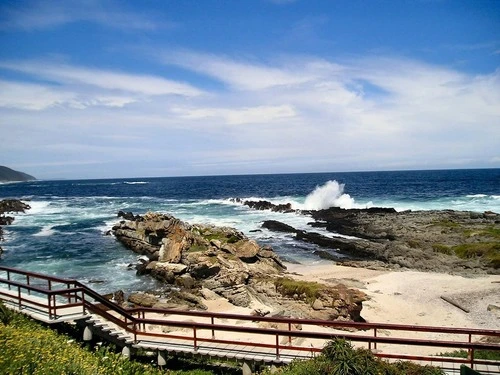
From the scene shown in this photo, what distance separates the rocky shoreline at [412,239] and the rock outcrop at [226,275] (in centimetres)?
940

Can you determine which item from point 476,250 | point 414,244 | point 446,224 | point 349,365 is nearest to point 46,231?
point 414,244

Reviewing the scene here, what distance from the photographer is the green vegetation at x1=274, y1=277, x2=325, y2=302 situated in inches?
801

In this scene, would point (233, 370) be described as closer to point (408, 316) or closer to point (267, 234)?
point (408, 316)

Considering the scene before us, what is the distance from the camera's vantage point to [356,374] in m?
8.33

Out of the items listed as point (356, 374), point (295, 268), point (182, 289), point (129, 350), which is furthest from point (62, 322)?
point (295, 268)

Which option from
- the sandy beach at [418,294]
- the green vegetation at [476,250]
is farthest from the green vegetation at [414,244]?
the sandy beach at [418,294]

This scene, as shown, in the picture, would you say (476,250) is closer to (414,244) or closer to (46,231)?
(414,244)

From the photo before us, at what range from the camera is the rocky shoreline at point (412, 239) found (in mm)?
30453

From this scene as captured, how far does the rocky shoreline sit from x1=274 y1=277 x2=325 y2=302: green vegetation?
11.4 meters

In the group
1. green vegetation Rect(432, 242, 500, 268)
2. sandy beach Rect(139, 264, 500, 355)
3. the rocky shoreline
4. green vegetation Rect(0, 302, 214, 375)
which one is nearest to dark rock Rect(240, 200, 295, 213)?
the rocky shoreline

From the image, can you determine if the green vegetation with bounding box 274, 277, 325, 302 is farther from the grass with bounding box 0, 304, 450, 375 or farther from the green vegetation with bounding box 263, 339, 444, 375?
the green vegetation with bounding box 263, 339, 444, 375

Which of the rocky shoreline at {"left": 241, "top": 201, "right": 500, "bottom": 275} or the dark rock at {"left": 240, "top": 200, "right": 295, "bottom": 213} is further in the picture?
the dark rock at {"left": 240, "top": 200, "right": 295, "bottom": 213}

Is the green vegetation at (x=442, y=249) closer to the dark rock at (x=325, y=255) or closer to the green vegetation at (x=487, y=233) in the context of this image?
the green vegetation at (x=487, y=233)

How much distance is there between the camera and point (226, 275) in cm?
2417
